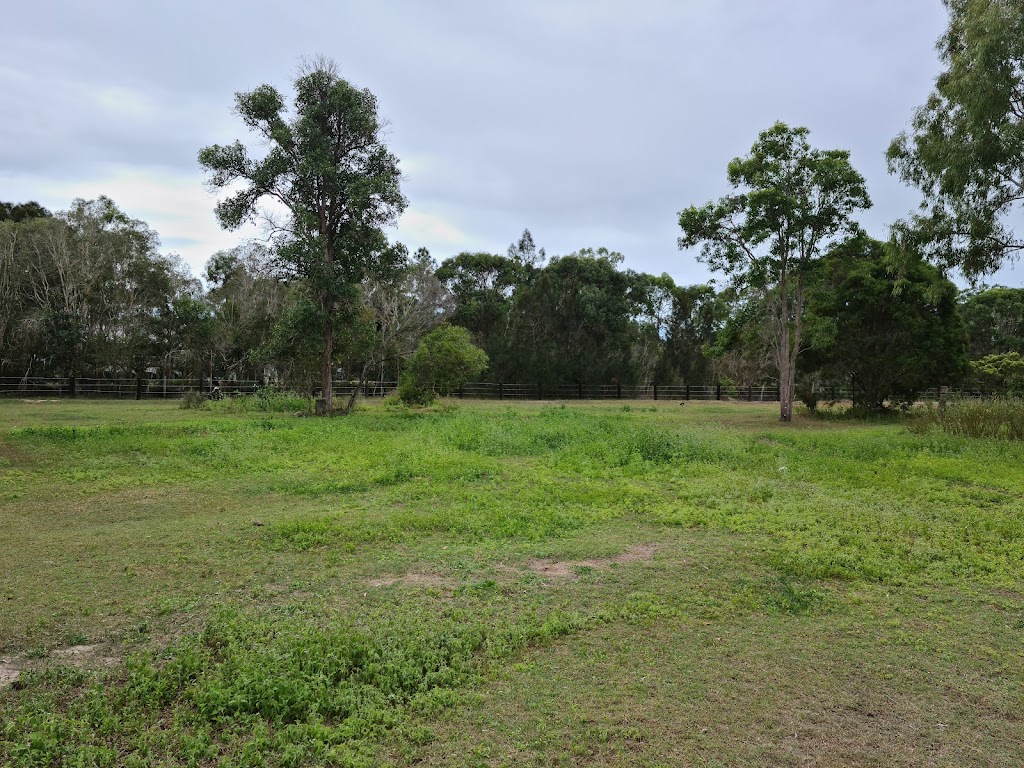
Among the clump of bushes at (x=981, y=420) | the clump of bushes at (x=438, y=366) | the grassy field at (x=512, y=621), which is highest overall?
the clump of bushes at (x=438, y=366)

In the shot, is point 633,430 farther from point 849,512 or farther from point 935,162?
point 935,162

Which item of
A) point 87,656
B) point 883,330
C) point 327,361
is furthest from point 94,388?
point 883,330

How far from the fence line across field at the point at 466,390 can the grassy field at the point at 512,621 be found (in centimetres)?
2208

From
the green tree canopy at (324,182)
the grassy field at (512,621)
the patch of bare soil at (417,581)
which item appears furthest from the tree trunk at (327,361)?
the patch of bare soil at (417,581)

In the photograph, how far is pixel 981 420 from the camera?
579 inches

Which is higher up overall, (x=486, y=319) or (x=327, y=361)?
(x=486, y=319)

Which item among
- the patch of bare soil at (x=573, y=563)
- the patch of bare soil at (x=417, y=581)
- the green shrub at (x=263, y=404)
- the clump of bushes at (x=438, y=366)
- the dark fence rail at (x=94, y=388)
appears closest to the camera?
the patch of bare soil at (x=417, y=581)

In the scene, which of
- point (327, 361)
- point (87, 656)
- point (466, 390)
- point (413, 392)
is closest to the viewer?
point (87, 656)

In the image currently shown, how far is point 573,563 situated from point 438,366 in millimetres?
16685

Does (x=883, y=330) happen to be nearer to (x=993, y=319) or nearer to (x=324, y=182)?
(x=324, y=182)

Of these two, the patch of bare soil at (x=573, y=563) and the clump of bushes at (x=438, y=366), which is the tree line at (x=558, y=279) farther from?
the patch of bare soil at (x=573, y=563)

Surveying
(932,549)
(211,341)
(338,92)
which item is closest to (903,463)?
(932,549)

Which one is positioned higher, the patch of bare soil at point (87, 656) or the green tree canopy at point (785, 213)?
the green tree canopy at point (785, 213)

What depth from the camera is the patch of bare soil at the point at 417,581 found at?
16.8 ft
